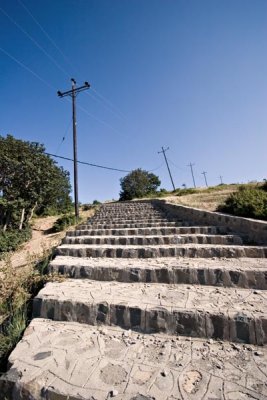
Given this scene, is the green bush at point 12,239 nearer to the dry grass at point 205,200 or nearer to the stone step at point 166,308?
the dry grass at point 205,200

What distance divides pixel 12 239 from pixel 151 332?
12.9 metres

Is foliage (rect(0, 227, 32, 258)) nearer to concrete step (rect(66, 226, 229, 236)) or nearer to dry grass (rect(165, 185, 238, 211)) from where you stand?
concrete step (rect(66, 226, 229, 236))

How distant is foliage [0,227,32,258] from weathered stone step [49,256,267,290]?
9790 mm

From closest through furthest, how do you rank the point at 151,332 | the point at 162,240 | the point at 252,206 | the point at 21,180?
1. the point at 151,332
2. the point at 162,240
3. the point at 252,206
4. the point at 21,180

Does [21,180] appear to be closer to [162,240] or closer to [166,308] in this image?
[162,240]

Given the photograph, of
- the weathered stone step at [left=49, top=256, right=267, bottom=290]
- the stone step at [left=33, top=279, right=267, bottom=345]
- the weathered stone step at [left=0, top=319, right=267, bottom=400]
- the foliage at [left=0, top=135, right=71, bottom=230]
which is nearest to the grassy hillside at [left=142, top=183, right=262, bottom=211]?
the weathered stone step at [left=49, top=256, right=267, bottom=290]

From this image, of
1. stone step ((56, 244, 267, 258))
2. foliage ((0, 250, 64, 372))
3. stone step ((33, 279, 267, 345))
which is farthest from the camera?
stone step ((56, 244, 267, 258))

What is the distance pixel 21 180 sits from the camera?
15547 mm

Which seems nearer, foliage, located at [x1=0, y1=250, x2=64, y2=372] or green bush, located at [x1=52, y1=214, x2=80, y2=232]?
foliage, located at [x1=0, y1=250, x2=64, y2=372]

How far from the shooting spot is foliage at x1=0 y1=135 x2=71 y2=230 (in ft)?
49.2

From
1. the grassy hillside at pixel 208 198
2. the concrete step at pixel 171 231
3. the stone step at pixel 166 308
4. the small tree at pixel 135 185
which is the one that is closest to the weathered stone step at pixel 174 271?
the stone step at pixel 166 308

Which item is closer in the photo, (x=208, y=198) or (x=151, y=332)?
(x=151, y=332)

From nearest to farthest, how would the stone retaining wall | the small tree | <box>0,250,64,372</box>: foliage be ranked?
<box>0,250,64,372</box>: foliage < the stone retaining wall < the small tree

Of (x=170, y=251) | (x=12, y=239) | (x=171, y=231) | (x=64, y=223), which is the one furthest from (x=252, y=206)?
(x=12, y=239)
